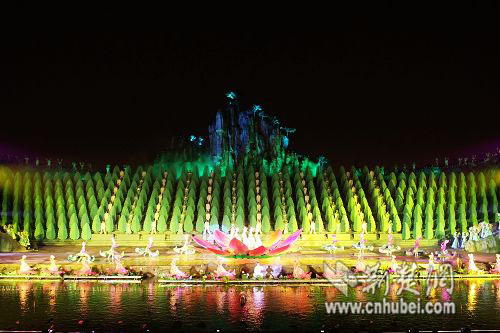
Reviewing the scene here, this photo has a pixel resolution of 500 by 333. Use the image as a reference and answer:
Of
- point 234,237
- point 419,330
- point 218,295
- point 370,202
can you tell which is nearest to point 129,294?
point 218,295

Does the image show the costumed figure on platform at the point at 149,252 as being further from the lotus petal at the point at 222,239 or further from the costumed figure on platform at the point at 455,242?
the costumed figure on platform at the point at 455,242

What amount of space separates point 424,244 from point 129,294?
72.8 ft

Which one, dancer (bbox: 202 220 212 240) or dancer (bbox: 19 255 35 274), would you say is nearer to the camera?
dancer (bbox: 19 255 35 274)

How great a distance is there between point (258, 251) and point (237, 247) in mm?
1046

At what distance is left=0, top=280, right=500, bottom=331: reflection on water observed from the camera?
20.7m

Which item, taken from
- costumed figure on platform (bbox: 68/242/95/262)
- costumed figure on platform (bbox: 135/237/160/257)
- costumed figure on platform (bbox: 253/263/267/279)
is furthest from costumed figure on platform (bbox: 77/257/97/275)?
costumed figure on platform (bbox: 253/263/267/279)

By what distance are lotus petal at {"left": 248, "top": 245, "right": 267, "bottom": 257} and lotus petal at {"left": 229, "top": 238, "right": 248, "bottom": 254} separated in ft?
0.96

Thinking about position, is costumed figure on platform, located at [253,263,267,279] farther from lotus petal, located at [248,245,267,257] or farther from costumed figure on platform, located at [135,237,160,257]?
costumed figure on platform, located at [135,237,160,257]

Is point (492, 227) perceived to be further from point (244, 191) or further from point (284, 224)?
point (244, 191)

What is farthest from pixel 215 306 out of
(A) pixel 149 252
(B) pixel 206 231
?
(B) pixel 206 231

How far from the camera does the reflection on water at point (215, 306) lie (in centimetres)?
2070

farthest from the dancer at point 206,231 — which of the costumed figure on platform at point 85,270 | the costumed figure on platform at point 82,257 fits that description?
the costumed figure on platform at point 85,270

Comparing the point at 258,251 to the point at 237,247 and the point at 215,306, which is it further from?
the point at 215,306

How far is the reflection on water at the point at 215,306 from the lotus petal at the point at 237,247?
17.5ft
